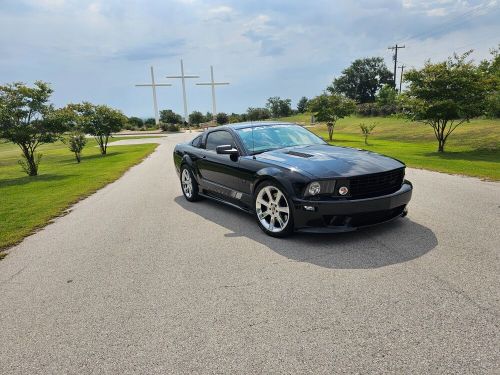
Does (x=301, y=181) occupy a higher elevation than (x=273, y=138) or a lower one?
lower

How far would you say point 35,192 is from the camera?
9961 millimetres

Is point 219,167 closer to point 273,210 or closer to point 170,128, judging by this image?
point 273,210

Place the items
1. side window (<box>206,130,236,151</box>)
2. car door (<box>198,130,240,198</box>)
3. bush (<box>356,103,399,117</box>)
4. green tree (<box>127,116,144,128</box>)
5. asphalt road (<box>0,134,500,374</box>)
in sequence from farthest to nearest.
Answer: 1. green tree (<box>127,116,144,128</box>)
2. bush (<box>356,103,399,117</box>)
3. side window (<box>206,130,236,151</box>)
4. car door (<box>198,130,240,198</box>)
5. asphalt road (<box>0,134,500,374</box>)

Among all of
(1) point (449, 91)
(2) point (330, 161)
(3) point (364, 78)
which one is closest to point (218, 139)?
(2) point (330, 161)

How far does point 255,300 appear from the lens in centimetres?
307

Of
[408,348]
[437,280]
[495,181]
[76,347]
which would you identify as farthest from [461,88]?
[76,347]

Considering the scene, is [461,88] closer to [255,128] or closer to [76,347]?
[255,128]

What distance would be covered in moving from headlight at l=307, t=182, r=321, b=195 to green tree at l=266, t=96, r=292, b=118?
81.2 m

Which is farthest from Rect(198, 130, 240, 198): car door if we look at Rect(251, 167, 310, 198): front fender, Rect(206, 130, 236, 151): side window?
Rect(251, 167, 310, 198): front fender

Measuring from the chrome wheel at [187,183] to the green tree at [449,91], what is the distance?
1494 cm

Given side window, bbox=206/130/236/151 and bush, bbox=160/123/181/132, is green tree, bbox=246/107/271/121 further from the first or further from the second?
side window, bbox=206/130/236/151

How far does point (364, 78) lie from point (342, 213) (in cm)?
10431

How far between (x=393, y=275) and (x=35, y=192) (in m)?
9.89

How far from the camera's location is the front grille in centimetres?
417
